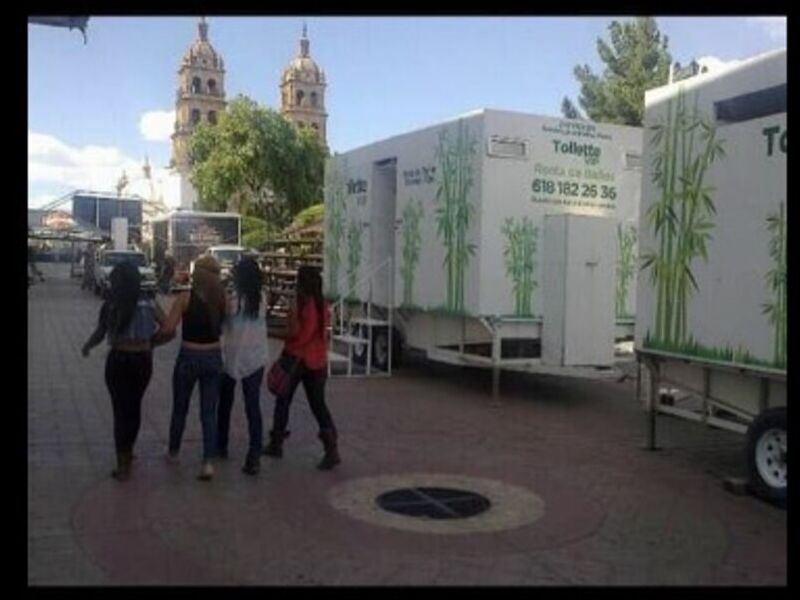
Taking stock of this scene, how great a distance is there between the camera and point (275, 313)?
18.8 meters

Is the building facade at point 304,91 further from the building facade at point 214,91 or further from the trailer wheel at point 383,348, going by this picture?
the trailer wheel at point 383,348

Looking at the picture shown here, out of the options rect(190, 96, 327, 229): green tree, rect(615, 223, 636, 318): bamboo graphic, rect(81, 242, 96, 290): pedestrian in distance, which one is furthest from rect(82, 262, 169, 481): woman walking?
rect(190, 96, 327, 229): green tree

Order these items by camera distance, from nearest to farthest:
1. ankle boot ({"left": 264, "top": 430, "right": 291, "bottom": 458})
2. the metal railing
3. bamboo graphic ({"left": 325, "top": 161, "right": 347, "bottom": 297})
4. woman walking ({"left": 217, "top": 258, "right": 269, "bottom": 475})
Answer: woman walking ({"left": 217, "top": 258, "right": 269, "bottom": 475}) < ankle boot ({"left": 264, "top": 430, "right": 291, "bottom": 458}) < the metal railing < bamboo graphic ({"left": 325, "top": 161, "right": 347, "bottom": 297})

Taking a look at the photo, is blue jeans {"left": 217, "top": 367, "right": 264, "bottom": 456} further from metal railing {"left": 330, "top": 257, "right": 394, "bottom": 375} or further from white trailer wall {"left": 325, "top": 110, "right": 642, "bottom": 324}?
metal railing {"left": 330, "top": 257, "right": 394, "bottom": 375}

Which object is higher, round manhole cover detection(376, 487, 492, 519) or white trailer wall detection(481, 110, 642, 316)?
white trailer wall detection(481, 110, 642, 316)

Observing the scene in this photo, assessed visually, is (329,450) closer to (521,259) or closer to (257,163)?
(521,259)

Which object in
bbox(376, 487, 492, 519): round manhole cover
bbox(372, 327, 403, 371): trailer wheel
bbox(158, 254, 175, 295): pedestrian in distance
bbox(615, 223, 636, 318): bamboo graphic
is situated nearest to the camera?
bbox(376, 487, 492, 519): round manhole cover

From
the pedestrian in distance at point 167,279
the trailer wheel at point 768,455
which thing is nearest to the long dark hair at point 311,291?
the trailer wheel at point 768,455

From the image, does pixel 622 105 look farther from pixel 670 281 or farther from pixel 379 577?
pixel 379 577

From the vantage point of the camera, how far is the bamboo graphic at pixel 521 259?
10305 millimetres

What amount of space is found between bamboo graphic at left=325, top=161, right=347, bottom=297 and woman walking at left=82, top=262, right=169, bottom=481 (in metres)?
7.76

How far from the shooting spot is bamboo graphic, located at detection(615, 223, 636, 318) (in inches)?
426
